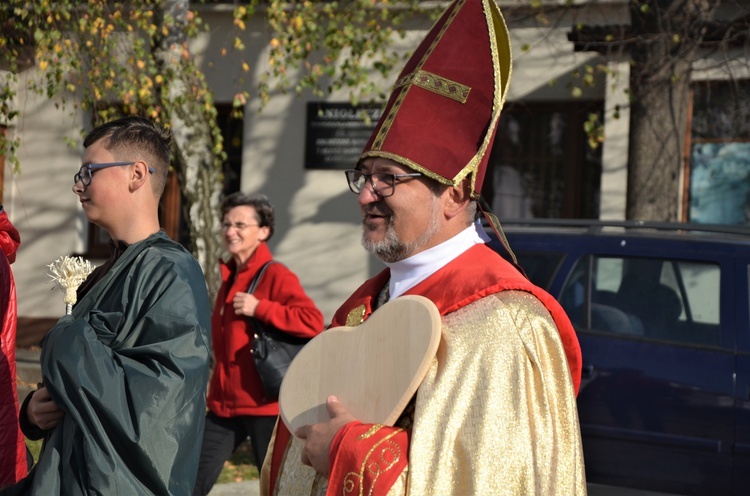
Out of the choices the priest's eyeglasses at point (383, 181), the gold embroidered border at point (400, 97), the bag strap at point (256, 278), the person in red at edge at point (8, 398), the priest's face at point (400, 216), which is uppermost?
the gold embroidered border at point (400, 97)

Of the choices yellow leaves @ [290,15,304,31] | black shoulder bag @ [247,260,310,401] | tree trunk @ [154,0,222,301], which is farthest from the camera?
tree trunk @ [154,0,222,301]

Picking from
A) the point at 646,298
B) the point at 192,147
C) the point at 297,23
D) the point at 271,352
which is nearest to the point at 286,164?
the point at 192,147

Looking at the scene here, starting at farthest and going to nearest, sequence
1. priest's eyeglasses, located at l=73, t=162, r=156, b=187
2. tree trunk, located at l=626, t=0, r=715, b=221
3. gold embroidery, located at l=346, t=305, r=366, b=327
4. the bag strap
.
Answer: tree trunk, located at l=626, t=0, r=715, b=221 < the bag strap < priest's eyeglasses, located at l=73, t=162, r=156, b=187 < gold embroidery, located at l=346, t=305, r=366, b=327

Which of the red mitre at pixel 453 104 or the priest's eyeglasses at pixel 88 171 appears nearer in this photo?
the red mitre at pixel 453 104

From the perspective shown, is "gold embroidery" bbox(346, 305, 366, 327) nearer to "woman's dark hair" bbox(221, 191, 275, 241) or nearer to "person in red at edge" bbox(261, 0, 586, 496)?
"person in red at edge" bbox(261, 0, 586, 496)

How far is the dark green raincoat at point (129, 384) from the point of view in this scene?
2.63 m

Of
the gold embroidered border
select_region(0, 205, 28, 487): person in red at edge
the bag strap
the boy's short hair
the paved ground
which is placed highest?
the gold embroidered border

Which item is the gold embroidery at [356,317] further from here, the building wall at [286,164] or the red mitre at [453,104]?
the building wall at [286,164]

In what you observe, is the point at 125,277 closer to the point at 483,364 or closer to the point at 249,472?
the point at 483,364

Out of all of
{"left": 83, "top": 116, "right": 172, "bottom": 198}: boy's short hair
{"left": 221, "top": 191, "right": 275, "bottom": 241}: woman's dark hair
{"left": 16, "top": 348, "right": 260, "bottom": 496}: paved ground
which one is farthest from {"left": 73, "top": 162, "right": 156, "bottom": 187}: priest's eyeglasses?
{"left": 16, "top": 348, "right": 260, "bottom": 496}: paved ground

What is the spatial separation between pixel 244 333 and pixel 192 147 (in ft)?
11.7

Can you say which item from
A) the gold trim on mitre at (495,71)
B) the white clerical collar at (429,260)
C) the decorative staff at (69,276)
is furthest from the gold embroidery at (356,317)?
the decorative staff at (69,276)

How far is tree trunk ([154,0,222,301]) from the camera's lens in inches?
329

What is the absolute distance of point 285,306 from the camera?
5438 mm
